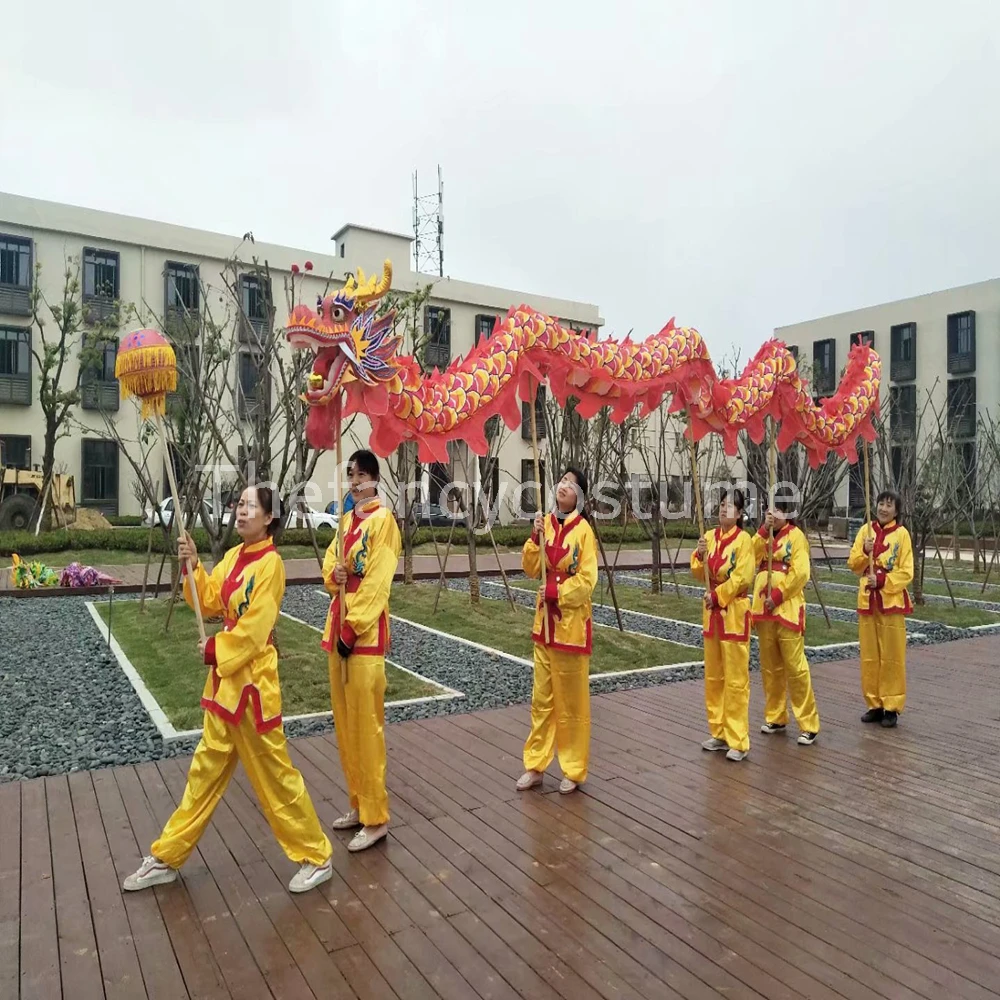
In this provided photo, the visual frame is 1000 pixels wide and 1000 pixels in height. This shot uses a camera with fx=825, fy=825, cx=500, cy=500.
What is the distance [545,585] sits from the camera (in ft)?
13.9

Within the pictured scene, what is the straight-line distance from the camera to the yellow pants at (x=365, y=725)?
133 inches

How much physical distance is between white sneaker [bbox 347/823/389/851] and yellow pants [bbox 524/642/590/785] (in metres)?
0.95

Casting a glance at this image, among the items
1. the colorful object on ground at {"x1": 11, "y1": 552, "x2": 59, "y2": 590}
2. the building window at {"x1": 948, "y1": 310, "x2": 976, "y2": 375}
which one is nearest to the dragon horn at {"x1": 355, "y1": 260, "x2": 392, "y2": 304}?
the colorful object on ground at {"x1": 11, "y1": 552, "x2": 59, "y2": 590}

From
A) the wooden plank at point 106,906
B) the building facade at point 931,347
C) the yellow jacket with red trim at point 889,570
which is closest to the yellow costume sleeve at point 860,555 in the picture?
the yellow jacket with red trim at point 889,570

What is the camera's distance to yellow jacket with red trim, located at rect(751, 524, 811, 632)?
195 inches

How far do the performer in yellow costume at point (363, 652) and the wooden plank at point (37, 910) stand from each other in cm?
110

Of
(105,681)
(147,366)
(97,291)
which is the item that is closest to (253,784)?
(147,366)

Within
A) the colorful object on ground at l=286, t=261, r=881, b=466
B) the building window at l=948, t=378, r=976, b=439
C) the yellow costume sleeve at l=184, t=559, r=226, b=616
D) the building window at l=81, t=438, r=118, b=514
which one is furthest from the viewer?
the building window at l=948, t=378, r=976, b=439

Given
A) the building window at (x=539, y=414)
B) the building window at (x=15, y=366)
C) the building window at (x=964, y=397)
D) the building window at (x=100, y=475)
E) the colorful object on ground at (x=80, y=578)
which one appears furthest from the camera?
the building window at (x=964, y=397)

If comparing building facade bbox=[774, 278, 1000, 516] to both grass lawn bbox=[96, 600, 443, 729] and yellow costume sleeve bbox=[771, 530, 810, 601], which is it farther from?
yellow costume sleeve bbox=[771, 530, 810, 601]

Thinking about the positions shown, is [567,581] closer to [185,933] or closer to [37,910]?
[185,933]

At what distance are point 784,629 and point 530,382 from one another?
2133 millimetres

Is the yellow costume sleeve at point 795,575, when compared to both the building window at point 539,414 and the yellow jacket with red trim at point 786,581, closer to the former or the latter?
the yellow jacket with red trim at point 786,581

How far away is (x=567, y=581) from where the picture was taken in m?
4.13
